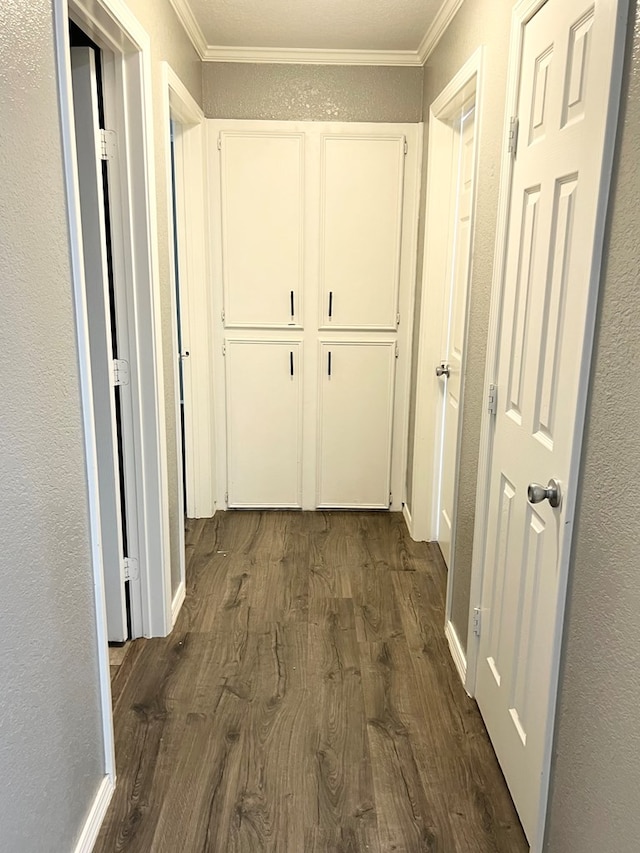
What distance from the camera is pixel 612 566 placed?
1212 mm

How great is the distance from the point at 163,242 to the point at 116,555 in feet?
3.91

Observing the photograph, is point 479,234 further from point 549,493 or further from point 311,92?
point 311,92

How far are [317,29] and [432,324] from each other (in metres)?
1.46

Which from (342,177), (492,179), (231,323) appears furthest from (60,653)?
(342,177)

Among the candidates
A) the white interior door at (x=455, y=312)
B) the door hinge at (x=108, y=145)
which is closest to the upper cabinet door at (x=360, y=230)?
the white interior door at (x=455, y=312)

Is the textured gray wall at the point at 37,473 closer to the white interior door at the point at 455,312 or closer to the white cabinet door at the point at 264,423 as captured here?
the white interior door at the point at 455,312

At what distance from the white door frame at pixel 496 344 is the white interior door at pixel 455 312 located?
0.66 meters

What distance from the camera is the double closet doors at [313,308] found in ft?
11.4

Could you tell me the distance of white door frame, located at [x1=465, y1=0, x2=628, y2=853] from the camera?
1229 mm

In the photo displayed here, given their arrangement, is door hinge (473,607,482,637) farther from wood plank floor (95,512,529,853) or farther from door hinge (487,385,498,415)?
door hinge (487,385,498,415)

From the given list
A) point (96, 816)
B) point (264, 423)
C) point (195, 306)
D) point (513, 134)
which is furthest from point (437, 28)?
point (96, 816)

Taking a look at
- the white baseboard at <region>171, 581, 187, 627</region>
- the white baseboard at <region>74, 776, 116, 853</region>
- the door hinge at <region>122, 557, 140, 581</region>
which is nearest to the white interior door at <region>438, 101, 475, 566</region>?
the white baseboard at <region>171, 581, 187, 627</region>

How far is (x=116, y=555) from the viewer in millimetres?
2439

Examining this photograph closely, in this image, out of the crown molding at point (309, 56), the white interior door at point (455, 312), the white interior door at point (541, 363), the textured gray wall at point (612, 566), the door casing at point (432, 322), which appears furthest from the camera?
the crown molding at point (309, 56)
